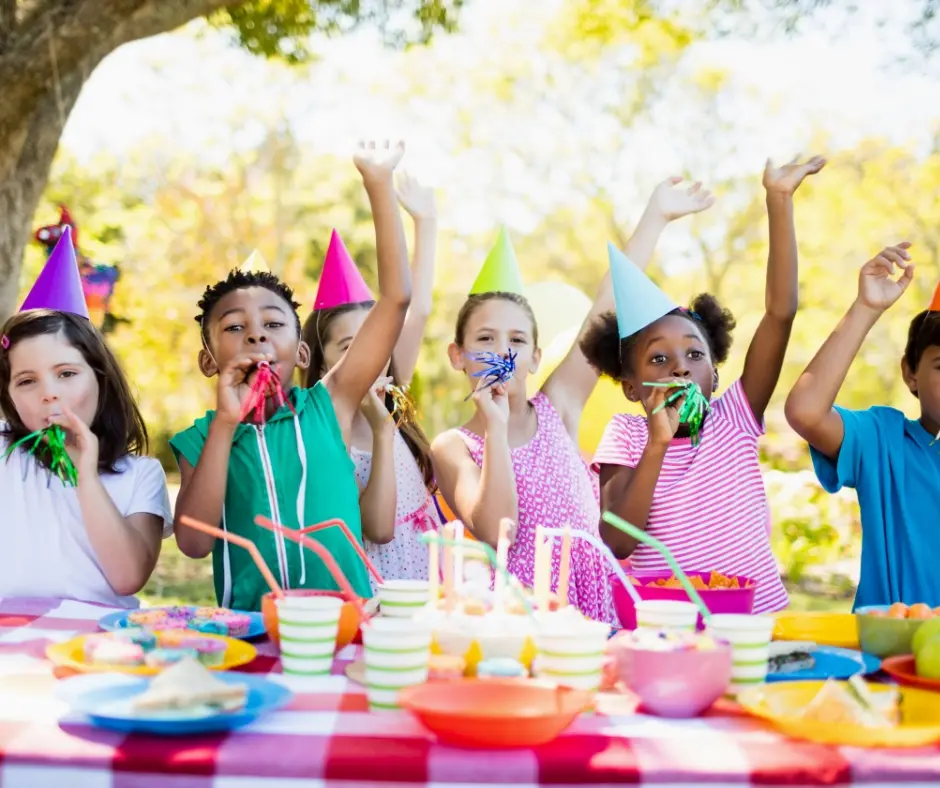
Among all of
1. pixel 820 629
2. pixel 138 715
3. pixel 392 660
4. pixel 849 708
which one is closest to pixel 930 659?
pixel 849 708

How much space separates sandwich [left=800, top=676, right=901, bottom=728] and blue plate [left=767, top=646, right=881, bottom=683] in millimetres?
221

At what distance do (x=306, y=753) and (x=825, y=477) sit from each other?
178 centimetres

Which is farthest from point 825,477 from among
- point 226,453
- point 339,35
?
point 339,35

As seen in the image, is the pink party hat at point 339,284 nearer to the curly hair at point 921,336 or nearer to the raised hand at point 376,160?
the raised hand at point 376,160

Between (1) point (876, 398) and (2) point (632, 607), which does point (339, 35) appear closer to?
(2) point (632, 607)

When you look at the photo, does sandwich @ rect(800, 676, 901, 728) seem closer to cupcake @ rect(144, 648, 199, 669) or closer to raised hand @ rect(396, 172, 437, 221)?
cupcake @ rect(144, 648, 199, 669)

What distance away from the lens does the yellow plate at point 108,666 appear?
1.63m

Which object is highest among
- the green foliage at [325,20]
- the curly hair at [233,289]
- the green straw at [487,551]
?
the green foliage at [325,20]

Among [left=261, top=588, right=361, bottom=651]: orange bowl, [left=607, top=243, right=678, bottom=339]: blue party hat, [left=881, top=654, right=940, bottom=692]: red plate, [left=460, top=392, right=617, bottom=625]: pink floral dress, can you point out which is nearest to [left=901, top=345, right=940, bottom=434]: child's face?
[left=607, top=243, right=678, bottom=339]: blue party hat

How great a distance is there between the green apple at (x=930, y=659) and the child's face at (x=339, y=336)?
194 cm

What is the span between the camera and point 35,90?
4.33 m

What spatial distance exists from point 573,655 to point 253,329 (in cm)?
145

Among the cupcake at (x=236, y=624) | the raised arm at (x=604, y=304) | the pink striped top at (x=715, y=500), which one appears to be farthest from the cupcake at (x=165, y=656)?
the raised arm at (x=604, y=304)

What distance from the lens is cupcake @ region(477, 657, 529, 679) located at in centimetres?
150
